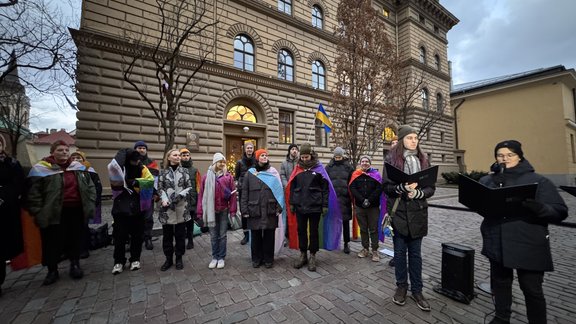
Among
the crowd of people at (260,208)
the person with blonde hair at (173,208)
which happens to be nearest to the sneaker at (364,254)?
the crowd of people at (260,208)

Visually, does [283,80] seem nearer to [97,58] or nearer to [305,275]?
[97,58]

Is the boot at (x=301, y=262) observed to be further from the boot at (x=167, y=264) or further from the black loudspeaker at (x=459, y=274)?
the boot at (x=167, y=264)

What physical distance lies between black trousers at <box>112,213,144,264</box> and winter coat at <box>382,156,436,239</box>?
431 cm

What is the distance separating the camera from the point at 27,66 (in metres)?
9.90

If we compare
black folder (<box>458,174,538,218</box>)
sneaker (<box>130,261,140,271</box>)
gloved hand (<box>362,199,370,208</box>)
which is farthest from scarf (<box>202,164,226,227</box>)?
black folder (<box>458,174,538,218</box>)

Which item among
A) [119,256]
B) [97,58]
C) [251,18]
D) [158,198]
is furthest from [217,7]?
[119,256]

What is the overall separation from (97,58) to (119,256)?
→ 10436mm

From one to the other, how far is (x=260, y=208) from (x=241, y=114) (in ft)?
35.2

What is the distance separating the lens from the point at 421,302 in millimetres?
2848

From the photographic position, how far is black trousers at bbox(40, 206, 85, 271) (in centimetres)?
369

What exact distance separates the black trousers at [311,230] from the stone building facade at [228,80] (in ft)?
29.3

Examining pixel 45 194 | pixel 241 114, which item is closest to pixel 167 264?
pixel 45 194

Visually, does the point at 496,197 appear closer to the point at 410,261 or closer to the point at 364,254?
the point at 410,261

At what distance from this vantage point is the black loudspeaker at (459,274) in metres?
2.98
